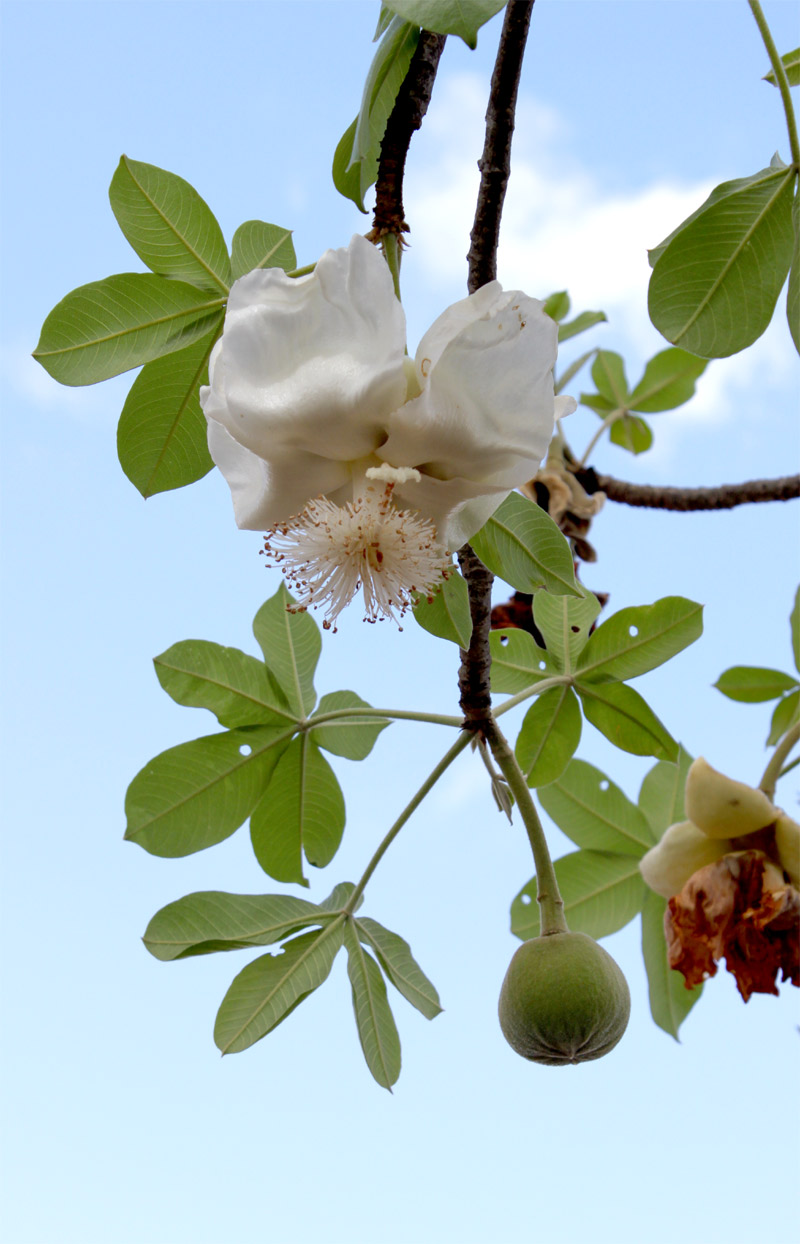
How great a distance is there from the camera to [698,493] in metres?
2.57

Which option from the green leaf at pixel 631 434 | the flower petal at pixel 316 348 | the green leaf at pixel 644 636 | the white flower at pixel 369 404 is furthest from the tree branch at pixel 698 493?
the flower petal at pixel 316 348

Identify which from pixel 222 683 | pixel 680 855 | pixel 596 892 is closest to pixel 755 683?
pixel 596 892

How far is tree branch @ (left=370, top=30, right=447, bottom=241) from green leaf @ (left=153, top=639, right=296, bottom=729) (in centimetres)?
76

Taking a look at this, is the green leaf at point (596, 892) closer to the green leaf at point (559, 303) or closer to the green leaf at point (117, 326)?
the green leaf at point (117, 326)

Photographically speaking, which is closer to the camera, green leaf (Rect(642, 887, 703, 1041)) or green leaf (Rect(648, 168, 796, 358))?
green leaf (Rect(648, 168, 796, 358))

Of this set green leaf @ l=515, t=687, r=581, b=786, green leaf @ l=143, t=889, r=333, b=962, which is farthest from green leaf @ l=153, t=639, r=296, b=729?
green leaf @ l=515, t=687, r=581, b=786

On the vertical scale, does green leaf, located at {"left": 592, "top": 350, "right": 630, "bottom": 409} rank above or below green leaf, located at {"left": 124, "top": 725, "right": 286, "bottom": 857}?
above

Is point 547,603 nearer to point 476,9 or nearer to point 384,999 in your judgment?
point 384,999

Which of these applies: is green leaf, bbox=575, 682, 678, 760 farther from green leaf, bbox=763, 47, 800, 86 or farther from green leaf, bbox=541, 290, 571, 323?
green leaf, bbox=541, 290, 571, 323

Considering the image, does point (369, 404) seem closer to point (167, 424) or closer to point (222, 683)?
point (167, 424)

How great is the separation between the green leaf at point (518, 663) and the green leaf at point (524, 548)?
411mm

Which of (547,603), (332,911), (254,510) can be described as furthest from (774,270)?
(332,911)

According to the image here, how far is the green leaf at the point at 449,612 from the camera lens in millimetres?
1452

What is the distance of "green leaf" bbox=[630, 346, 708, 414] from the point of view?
3002 mm
